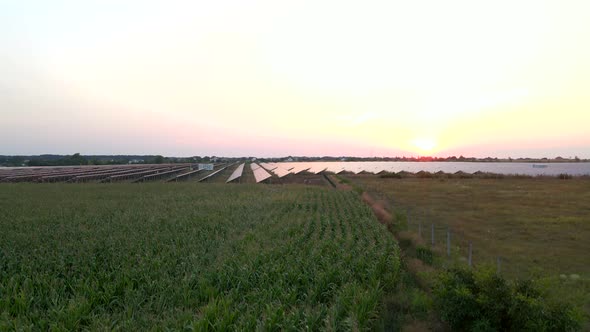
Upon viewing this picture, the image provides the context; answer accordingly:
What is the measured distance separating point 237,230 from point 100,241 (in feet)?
14.9

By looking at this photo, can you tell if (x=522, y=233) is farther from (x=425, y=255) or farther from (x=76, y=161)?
(x=76, y=161)

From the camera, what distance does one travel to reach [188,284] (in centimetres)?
748

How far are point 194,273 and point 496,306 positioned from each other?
6083 mm

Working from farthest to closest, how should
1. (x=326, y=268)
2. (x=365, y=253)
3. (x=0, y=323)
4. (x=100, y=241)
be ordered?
(x=100, y=241), (x=365, y=253), (x=326, y=268), (x=0, y=323)

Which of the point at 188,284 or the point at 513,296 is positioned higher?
the point at 513,296

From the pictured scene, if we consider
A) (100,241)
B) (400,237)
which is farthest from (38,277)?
(400,237)

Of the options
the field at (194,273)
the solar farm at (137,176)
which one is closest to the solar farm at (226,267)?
the field at (194,273)

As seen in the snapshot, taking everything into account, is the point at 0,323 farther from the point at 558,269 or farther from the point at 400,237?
the point at 558,269

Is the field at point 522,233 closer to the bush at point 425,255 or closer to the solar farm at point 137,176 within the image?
the bush at point 425,255

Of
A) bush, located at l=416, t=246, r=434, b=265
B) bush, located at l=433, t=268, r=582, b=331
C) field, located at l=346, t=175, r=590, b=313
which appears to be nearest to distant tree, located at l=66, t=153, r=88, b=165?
field, located at l=346, t=175, r=590, b=313

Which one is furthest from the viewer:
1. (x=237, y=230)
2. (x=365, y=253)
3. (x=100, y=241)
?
(x=237, y=230)

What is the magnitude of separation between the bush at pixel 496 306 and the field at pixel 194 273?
1.37 meters

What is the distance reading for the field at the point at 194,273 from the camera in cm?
596

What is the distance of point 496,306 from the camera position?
18.7ft
